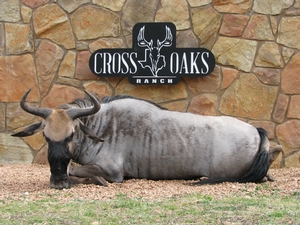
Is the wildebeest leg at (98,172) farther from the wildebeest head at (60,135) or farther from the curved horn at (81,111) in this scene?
the curved horn at (81,111)

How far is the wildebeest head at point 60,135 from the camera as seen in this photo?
712cm

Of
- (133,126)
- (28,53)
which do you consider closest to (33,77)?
(28,53)

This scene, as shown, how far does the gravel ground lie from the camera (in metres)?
6.61

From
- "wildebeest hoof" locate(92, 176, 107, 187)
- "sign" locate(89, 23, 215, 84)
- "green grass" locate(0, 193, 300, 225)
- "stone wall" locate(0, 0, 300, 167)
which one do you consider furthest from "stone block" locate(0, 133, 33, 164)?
"green grass" locate(0, 193, 300, 225)

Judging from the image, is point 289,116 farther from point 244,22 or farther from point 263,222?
point 263,222

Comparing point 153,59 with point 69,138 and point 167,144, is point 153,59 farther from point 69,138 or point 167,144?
point 69,138

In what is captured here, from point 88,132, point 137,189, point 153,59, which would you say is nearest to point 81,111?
point 88,132

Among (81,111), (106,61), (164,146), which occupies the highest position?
(106,61)

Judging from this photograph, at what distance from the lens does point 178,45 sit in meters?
10.0

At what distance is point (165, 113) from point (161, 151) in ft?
1.78

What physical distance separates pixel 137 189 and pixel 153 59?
3.36m

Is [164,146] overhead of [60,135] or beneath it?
beneath

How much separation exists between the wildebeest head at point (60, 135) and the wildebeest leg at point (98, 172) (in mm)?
366

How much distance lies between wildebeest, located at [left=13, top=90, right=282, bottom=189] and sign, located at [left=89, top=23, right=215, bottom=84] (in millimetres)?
1837
